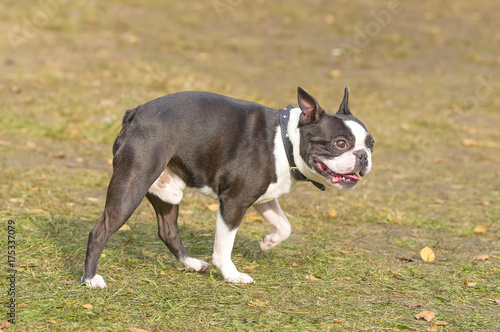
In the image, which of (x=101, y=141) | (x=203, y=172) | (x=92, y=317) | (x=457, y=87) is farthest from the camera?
(x=457, y=87)

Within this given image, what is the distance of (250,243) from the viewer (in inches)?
232

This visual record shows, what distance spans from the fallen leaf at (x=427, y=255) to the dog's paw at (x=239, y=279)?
174cm

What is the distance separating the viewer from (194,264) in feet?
16.6

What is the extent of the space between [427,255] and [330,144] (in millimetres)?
1779

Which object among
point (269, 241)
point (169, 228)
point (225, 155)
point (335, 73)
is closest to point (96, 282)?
point (169, 228)

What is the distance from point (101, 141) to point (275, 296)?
515 centimetres

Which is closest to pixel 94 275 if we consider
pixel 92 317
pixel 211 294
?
pixel 92 317

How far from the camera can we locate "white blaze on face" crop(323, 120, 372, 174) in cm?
456

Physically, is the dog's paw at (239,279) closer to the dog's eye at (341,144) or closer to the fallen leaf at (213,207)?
the dog's eye at (341,144)

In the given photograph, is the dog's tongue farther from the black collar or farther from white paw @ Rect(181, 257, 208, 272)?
white paw @ Rect(181, 257, 208, 272)

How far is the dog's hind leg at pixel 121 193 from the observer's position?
174 inches

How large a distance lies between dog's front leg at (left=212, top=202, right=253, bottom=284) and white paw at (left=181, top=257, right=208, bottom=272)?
0.76 ft

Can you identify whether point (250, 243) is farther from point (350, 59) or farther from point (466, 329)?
point (350, 59)

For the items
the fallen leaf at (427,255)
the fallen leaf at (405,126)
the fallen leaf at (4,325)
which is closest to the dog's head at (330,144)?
the fallen leaf at (427,255)
